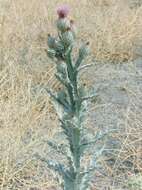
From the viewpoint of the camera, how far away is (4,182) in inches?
→ 112

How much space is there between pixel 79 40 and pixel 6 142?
250 centimetres

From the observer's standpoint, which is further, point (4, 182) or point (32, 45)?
point (32, 45)

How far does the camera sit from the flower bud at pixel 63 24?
5.48 feet

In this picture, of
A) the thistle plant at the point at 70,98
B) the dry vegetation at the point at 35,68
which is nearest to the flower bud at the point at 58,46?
the thistle plant at the point at 70,98

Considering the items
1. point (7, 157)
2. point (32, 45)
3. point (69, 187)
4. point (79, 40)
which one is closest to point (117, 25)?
point (79, 40)

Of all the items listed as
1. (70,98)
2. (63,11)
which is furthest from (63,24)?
(70,98)

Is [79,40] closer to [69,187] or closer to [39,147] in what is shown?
[39,147]

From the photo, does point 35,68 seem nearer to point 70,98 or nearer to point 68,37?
point 70,98

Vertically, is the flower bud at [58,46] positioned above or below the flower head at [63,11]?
below

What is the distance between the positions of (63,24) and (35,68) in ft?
8.98

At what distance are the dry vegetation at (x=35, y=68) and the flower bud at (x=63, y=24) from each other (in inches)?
51.0

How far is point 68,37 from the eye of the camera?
1688 millimetres

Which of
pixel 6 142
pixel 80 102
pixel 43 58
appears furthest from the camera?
pixel 43 58

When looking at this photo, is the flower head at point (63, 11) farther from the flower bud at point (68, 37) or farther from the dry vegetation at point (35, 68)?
the dry vegetation at point (35, 68)
